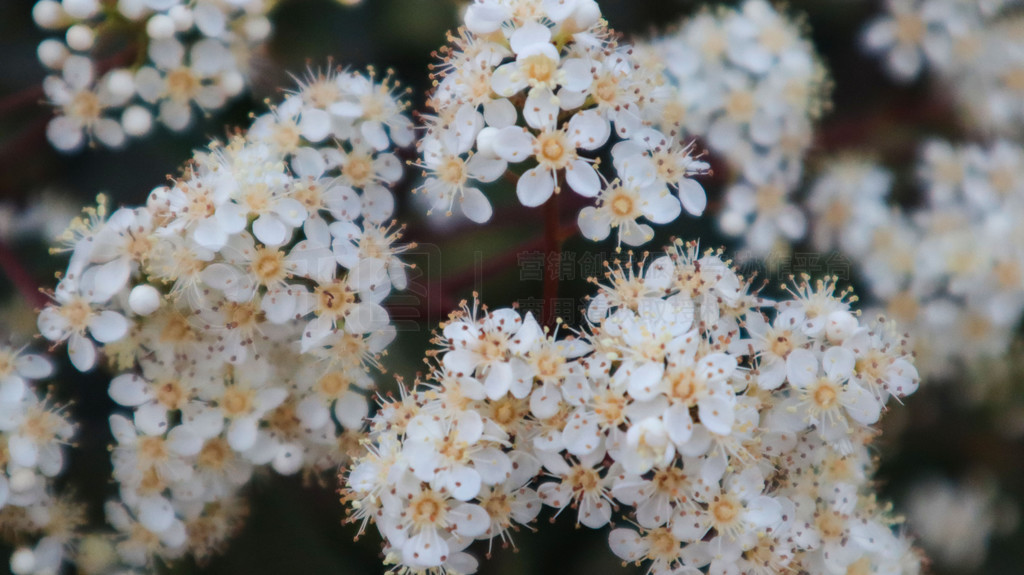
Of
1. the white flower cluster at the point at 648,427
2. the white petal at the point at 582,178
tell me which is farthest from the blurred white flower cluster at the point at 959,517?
the white petal at the point at 582,178

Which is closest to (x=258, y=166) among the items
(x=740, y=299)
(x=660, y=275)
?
(x=660, y=275)

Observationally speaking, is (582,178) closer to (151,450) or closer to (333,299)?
(333,299)

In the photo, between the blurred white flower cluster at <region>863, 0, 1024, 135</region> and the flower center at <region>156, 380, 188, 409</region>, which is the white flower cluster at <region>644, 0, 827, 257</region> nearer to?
the blurred white flower cluster at <region>863, 0, 1024, 135</region>

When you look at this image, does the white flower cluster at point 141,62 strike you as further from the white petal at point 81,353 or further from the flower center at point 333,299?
the flower center at point 333,299

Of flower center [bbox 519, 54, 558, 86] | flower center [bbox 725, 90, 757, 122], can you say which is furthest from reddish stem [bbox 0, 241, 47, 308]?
flower center [bbox 725, 90, 757, 122]

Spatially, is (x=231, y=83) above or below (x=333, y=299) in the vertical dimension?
above

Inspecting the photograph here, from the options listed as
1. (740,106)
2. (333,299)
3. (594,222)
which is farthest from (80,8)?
(740,106)
